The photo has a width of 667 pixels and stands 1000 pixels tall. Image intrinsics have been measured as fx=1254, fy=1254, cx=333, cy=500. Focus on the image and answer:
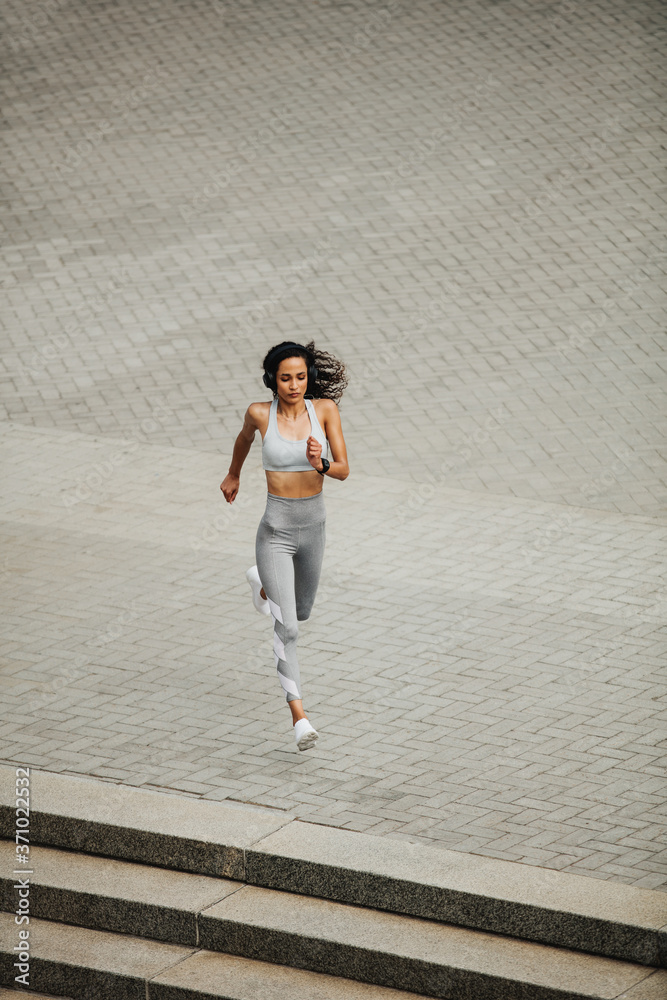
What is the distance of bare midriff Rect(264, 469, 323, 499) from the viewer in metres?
6.46

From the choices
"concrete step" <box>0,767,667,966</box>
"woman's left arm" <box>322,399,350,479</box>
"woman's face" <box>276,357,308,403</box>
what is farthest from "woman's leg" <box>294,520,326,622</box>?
"concrete step" <box>0,767,667,966</box>

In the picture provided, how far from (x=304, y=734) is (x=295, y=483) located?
1291mm

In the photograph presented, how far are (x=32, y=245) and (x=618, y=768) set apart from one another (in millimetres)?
10703

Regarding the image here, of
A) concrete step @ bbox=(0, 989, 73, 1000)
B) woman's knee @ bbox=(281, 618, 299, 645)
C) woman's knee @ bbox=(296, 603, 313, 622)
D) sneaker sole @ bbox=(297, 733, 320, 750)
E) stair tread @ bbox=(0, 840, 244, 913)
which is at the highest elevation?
woman's knee @ bbox=(281, 618, 299, 645)

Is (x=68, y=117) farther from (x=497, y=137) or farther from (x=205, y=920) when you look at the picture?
(x=205, y=920)

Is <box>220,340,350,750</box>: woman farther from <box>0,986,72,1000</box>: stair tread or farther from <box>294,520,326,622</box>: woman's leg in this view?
<box>0,986,72,1000</box>: stair tread

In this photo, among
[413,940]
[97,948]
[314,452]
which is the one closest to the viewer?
[413,940]

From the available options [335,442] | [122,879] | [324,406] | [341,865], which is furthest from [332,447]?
[122,879]

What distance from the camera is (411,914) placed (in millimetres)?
5375

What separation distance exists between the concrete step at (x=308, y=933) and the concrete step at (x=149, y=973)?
4 centimetres

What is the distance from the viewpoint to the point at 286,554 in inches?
259

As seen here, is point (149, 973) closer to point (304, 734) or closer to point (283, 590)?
point (304, 734)

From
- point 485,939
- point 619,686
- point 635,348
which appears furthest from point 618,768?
point 635,348

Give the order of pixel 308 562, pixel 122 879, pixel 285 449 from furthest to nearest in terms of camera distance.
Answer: pixel 308 562 → pixel 285 449 → pixel 122 879
